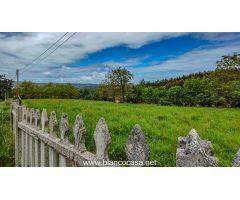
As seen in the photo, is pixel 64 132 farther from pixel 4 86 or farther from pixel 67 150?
pixel 4 86

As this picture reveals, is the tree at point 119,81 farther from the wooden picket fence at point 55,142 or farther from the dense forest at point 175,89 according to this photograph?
the wooden picket fence at point 55,142

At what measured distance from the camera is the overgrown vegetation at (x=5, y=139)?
2.55 m

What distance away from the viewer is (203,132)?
209cm

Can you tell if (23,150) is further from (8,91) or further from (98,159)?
(98,159)

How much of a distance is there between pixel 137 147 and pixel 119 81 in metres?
0.70

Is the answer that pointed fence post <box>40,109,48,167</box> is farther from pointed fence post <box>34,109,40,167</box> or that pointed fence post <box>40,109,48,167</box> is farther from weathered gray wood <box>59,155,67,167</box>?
weathered gray wood <box>59,155,67,167</box>

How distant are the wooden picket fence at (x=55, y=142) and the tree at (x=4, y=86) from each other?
4.5 inches

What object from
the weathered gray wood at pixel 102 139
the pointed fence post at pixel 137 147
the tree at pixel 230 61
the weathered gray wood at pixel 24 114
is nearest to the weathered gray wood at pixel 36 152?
the weathered gray wood at pixel 24 114

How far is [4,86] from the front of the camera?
8.40ft

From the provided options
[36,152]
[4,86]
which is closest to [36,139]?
[36,152]

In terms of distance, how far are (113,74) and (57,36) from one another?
38 centimetres

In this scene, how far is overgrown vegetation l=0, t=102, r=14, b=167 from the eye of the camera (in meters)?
2.55

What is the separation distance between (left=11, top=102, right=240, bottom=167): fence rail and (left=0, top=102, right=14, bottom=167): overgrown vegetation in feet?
0.21

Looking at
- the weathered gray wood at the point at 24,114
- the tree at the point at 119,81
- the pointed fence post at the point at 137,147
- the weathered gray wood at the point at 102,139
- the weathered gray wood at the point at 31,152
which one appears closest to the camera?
the pointed fence post at the point at 137,147
